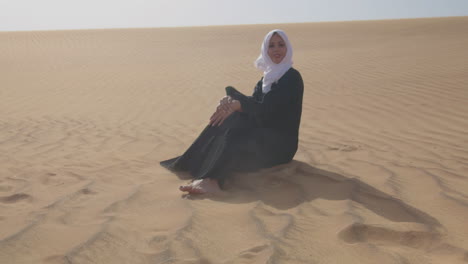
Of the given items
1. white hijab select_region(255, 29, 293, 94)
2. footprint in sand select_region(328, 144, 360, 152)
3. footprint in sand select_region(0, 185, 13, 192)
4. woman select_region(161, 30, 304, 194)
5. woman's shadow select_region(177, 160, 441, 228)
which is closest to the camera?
woman's shadow select_region(177, 160, 441, 228)

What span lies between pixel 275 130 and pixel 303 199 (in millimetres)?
865

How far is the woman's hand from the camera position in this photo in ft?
12.3

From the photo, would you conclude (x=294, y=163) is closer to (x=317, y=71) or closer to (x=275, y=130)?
(x=275, y=130)

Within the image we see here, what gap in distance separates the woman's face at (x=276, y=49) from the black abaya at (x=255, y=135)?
20 cm

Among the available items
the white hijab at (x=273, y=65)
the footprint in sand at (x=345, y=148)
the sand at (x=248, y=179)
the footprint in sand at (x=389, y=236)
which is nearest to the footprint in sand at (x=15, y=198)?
the sand at (x=248, y=179)

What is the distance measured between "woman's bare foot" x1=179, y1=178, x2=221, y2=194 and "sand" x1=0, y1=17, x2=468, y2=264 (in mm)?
72

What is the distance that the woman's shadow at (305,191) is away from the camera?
2914 mm

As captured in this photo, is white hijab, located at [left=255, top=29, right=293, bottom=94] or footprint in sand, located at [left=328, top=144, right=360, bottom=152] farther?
footprint in sand, located at [left=328, top=144, right=360, bottom=152]

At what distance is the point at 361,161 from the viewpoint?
4277 millimetres

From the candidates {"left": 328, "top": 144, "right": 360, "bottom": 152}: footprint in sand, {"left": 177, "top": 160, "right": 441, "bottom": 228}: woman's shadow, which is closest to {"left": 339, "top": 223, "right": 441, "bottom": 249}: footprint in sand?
{"left": 177, "top": 160, "right": 441, "bottom": 228}: woman's shadow

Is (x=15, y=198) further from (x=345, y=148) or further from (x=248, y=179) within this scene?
(x=345, y=148)

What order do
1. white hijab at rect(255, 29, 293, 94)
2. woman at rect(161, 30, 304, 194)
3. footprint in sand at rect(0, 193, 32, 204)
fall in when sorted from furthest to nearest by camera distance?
white hijab at rect(255, 29, 293, 94) → woman at rect(161, 30, 304, 194) → footprint in sand at rect(0, 193, 32, 204)

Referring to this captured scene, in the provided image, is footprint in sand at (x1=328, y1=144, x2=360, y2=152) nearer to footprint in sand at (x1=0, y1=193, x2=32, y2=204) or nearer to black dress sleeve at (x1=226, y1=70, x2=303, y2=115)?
black dress sleeve at (x1=226, y1=70, x2=303, y2=115)

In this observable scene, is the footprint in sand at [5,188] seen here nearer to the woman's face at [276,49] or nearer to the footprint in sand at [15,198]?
the footprint in sand at [15,198]
